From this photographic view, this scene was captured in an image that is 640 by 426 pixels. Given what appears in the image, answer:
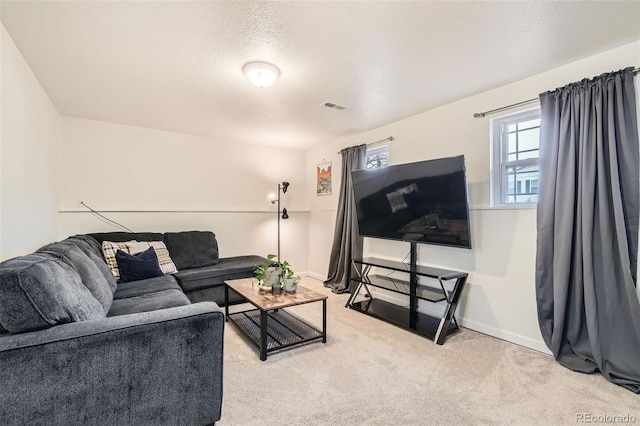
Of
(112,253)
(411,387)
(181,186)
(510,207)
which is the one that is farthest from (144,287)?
(510,207)

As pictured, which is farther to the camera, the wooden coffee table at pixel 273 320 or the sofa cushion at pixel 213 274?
the sofa cushion at pixel 213 274

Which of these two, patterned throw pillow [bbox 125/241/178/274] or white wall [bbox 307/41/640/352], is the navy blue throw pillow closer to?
patterned throw pillow [bbox 125/241/178/274]

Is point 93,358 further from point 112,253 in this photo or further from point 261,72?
point 112,253

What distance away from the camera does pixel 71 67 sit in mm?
2348

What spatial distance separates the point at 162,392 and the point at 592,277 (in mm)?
2734

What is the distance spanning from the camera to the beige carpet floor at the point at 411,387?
1.69 metres

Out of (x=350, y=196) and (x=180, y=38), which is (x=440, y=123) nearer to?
(x=350, y=196)

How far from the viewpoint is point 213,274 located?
11.6 feet

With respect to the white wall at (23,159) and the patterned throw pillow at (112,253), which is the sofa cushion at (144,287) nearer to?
the patterned throw pillow at (112,253)

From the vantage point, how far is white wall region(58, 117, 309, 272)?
3.66m

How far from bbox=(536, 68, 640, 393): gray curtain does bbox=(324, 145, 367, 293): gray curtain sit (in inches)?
83.4

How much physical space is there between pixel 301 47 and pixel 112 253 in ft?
9.26

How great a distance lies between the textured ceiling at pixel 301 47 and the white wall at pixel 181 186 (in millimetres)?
723

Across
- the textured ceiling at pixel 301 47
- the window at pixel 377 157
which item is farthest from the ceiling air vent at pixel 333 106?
the window at pixel 377 157
